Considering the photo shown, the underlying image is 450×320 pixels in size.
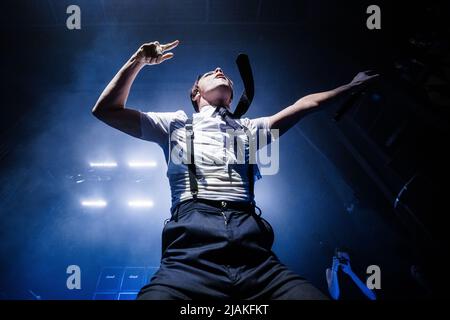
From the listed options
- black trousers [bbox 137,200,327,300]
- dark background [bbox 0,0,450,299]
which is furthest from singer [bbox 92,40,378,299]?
dark background [bbox 0,0,450,299]

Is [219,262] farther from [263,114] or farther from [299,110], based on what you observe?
[263,114]

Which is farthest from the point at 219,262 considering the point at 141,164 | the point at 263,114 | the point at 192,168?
the point at 141,164

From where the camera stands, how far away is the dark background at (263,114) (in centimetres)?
299

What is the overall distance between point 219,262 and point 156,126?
91 cm

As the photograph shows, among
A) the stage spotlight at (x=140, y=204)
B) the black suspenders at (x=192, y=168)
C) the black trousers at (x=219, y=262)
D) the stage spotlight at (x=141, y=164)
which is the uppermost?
the black suspenders at (x=192, y=168)

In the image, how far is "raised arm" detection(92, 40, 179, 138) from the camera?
4.61ft

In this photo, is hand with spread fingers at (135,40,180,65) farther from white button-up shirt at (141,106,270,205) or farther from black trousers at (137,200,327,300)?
black trousers at (137,200,327,300)

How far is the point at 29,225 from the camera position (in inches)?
208

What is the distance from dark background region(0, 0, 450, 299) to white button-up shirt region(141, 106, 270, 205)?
248 centimetres

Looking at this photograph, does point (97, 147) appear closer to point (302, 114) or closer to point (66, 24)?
point (66, 24)

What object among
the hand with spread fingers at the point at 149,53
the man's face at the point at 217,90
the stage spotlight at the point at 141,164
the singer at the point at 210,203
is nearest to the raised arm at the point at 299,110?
the singer at the point at 210,203

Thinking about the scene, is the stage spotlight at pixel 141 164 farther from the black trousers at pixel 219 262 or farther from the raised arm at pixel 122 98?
the black trousers at pixel 219 262

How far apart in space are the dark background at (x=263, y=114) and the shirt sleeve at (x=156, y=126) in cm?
283

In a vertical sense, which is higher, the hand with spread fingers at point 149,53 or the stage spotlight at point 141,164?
the hand with spread fingers at point 149,53
